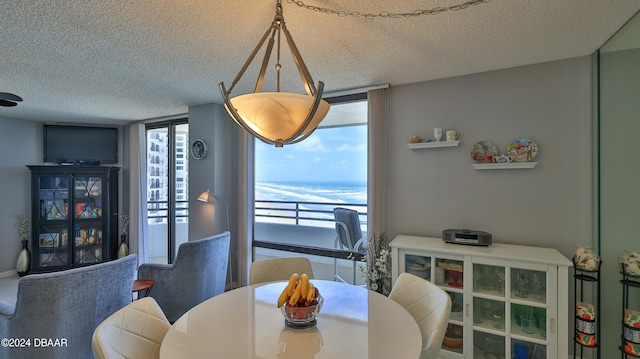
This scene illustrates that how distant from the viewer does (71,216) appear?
181 inches

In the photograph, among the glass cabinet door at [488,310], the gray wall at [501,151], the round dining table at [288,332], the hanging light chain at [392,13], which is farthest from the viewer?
the gray wall at [501,151]

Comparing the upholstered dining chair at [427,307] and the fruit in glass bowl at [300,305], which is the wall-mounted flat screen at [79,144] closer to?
the fruit in glass bowl at [300,305]

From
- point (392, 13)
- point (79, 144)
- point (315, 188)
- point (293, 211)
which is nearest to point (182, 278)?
point (293, 211)

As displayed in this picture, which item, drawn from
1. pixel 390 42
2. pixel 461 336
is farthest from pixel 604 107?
pixel 461 336

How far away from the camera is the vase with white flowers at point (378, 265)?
273 cm

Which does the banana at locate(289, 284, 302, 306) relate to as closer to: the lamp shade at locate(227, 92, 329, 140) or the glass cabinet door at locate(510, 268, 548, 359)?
the lamp shade at locate(227, 92, 329, 140)

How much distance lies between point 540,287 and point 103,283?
302 centimetres

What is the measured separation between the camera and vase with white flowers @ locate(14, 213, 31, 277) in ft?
14.4

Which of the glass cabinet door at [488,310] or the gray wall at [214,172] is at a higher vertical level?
the gray wall at [214,172]

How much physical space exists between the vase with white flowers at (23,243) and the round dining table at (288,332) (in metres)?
4.64

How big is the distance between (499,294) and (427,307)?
89 cm

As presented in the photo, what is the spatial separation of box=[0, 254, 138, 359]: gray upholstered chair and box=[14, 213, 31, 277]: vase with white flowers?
3348 millimetres

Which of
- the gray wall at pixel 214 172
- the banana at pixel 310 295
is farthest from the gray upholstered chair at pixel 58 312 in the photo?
the gray wall at pixel 214 172

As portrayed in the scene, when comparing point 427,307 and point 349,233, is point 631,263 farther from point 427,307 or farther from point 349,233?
point 349,233
